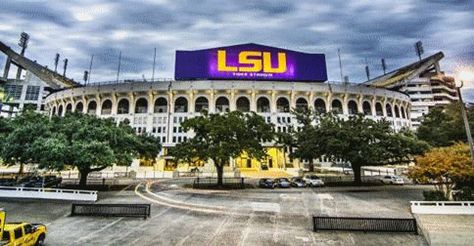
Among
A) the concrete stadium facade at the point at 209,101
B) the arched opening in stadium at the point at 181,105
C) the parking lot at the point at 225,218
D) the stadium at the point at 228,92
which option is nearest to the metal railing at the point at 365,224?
the parking lot at the point at 225,218

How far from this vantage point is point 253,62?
64.7m

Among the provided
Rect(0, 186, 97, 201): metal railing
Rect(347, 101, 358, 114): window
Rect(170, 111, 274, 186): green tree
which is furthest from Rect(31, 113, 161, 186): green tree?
Rect(347, 101, 358, 114): window

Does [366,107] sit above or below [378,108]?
above

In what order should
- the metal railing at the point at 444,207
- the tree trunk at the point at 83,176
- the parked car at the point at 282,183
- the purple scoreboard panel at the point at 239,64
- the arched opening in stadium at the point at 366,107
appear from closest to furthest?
the metal railing at the point at 444,207, the tree trunk at the point at 83,176, the parked car at the point at 282,183, the purple scoreboard panel at the point at 239,64, the arched opening in stadium at the point at 366,107

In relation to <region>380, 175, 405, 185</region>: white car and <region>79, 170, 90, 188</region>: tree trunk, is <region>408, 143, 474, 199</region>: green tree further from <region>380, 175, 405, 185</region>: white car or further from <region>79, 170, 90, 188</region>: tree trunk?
<region>79, 170, 90, 188</region>: tree trunk

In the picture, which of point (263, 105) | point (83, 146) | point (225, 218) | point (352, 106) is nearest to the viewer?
point (225, 218)

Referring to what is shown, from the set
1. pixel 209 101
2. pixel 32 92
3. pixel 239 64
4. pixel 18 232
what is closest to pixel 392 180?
pixel 18 232

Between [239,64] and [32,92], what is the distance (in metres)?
74.0

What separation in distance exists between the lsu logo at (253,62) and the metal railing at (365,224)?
5244 cm

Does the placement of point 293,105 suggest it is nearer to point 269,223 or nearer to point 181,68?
point 181,68

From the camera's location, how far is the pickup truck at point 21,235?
34.2 ft

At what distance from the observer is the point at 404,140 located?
3138 cm

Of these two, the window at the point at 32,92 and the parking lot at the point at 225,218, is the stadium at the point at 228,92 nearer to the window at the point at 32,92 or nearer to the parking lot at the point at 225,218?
the window at the point at 32,92

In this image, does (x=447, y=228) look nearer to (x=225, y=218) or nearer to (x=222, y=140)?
(x=225, y=218)
